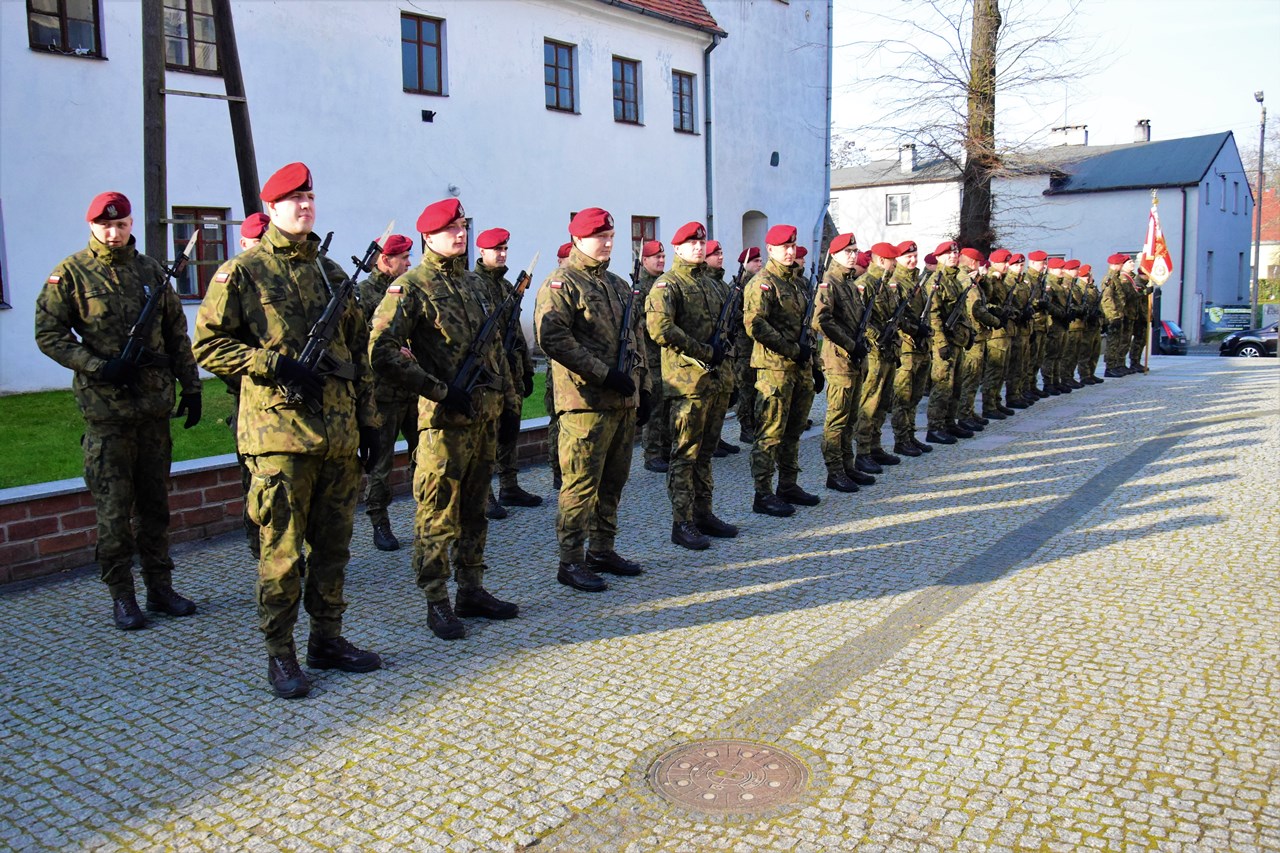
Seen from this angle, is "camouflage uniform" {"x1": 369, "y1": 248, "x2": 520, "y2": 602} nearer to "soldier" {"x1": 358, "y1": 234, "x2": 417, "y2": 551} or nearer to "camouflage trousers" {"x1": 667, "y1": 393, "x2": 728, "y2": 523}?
"soldier" {"x1": 358, "y1": 234, "x2": 417, "y2": 551}

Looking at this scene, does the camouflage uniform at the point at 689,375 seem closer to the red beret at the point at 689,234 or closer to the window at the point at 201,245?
the red beret at the point at 689,234

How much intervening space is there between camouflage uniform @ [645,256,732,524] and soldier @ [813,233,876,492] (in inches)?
68.1

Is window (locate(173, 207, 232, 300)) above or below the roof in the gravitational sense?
below

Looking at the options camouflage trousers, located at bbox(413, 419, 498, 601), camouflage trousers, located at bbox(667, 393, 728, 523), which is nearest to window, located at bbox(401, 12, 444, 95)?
camouflage trousers, located at bbox(667, 393, 728, 523)

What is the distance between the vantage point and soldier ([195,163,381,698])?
172 inches

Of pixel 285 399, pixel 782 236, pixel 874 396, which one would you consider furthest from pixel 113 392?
pixel 874 396

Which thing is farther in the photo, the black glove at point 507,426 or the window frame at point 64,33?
the window frame at point 64,33

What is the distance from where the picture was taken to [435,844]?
10.8ft

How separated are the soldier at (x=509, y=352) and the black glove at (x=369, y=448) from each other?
3.05 ft

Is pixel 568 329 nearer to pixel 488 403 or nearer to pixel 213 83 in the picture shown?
pixel 488 403

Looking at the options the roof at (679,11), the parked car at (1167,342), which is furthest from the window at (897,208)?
the roof at (679,11)

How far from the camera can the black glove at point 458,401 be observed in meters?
5.12

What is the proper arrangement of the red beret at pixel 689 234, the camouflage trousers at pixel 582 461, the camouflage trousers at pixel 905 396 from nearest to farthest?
1. the camouflage trousers at pixel 582 461
2. the red beret at pixel 689 234
3. the camouflage trousers at pixel 905 396

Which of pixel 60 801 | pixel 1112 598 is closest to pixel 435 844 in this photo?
pixel 60 801
